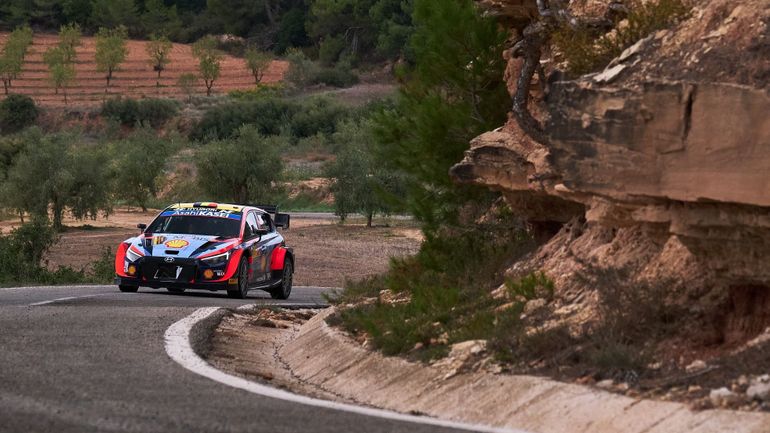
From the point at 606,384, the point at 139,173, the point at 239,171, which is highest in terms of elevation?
the point at 606,384

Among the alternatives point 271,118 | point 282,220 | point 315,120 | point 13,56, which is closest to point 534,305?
point 282,220

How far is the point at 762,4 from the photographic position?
389 inches

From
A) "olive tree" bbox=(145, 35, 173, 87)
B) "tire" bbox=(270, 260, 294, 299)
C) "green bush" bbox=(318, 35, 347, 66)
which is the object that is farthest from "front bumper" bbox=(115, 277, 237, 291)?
"green bush" bbox=(318, 35, 347, 66)

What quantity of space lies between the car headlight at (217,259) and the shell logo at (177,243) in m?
0.40

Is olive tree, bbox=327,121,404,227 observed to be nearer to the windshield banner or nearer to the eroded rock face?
the windshield banner

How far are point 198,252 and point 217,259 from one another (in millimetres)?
330

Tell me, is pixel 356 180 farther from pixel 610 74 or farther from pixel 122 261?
pixel 610 74

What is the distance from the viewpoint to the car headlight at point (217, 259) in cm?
2270

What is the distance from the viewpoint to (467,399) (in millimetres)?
10102

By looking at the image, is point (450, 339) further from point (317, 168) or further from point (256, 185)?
point (317, 168)

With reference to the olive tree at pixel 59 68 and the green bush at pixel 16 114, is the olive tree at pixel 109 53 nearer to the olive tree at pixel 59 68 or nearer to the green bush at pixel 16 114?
the olive tree at pixel 59 68

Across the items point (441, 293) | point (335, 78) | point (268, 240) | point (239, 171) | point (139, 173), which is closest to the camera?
point (441, 293)

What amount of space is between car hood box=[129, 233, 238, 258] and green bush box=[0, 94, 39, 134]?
71.4 metres

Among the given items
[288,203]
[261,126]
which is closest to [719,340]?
[288,203]
